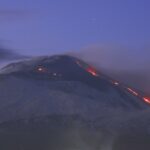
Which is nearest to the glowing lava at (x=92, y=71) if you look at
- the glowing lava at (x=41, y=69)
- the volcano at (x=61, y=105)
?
the volcano at (x=61, y=105)

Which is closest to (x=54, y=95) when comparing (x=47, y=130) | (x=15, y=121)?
(x=15, y=121)

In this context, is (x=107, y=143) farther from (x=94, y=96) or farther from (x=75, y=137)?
(x=94, y=96)

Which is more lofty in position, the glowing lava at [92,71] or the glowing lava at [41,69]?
the glowing lava at [92,71]

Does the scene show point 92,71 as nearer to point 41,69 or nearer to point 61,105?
point 61,105

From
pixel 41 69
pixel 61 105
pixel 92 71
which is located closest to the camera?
pixel 61 105

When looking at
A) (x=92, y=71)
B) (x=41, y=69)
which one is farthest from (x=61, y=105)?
(x=41, y=69)

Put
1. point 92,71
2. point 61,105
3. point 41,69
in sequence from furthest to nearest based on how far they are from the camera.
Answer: point 41,69, point 92,71, point 61,105

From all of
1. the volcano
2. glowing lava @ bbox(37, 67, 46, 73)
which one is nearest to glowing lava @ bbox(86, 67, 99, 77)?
the volcano

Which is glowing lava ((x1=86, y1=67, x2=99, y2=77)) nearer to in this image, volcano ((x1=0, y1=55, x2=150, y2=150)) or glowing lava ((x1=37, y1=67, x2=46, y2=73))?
volcano ((x1=0, y1=55, x2=150, y2=150))

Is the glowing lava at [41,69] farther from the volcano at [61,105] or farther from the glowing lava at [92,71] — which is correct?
the glowing lava at [92,71]

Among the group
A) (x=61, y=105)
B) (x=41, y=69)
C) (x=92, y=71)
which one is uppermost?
(x=92, y=71)
